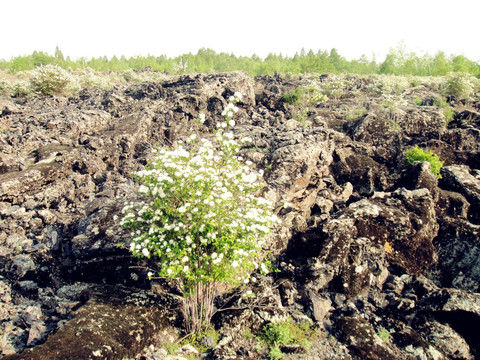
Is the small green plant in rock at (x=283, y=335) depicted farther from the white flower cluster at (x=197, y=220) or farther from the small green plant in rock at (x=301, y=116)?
the small green plant in rock at (x=301, y=116)

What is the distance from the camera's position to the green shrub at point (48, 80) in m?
27.1

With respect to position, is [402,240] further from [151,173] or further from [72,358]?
[72,358]

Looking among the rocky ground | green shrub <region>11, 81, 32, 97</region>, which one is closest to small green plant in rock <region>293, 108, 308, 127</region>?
the rocky ground

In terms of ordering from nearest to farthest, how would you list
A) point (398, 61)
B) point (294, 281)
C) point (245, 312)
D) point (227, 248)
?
point (227, 248) < point (245, 312) < point (294, 281) < point (398, 61)

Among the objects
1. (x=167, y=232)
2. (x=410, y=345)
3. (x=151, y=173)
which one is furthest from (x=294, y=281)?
(x=151, y=173)

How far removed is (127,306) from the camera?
23.6 ft

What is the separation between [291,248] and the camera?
10219 mm

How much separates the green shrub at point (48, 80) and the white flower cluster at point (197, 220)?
26.6 meters

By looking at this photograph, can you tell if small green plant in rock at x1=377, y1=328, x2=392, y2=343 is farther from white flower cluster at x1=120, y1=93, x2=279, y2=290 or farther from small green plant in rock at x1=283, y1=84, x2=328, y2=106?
small green plant in rock at x1=283, y1=84, x2=328, y2=106

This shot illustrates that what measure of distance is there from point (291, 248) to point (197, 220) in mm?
4821

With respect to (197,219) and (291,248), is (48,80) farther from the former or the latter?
(197,219)

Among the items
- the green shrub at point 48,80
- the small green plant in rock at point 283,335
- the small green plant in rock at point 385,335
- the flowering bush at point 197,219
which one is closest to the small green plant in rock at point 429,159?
the small green plant in rock at point 385,335

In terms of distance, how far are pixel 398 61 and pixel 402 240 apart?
71.7 meters

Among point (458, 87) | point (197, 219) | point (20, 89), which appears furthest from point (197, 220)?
point (20, 89)
